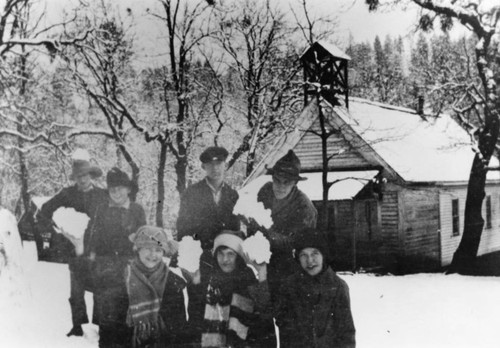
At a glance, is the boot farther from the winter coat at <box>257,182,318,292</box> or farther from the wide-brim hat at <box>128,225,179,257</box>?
the winter coat at <box>257,182,318,292</box>

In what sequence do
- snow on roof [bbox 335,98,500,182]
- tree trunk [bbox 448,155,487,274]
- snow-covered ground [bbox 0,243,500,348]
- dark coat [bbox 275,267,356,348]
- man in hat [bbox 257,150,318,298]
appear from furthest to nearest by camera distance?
tree trunk [bbox 448,155,487,274], snow on roof [bbox 335,98,500,182], snow-covered ground [bbox 0,243,500,348], man in hat [bbox 257,150,318,298], dark coat [bbox 275,267,356,348]

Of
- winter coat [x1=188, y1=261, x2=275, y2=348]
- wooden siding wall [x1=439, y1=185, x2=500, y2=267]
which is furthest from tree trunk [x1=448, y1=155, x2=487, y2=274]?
winter coat [x1=188, y1=261, x2=275, y2=348]

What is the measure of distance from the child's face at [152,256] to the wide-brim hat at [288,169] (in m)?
1.44

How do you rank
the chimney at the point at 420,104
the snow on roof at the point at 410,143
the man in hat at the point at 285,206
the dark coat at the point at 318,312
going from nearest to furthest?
the dark coat at the point at 318,312, the man in hat at the point at 285,206, the snow on roof at the point at 410,143, the chimney at the point at 420,104

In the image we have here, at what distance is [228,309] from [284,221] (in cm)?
110

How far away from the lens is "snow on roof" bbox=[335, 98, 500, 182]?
16.7ft

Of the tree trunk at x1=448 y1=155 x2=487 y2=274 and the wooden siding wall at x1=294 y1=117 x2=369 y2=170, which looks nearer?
the wooden siding wall at x1=294 y1=117 x2=369 y2=170

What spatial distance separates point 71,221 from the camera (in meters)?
4.80

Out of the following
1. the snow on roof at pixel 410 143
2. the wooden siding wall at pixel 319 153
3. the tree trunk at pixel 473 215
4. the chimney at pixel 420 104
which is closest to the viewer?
the wooden siding wall at pixel 319 153

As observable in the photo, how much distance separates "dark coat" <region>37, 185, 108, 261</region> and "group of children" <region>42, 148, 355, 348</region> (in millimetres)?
44

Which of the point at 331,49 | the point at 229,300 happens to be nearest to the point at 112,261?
the point at 229,300

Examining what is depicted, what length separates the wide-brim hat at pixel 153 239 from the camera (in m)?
4.66

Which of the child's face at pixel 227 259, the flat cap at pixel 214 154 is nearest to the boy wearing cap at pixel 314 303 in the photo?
the child's face at pixel 227 259

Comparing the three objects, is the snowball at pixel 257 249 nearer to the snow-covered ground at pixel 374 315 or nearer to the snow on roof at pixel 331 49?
the snow-covered ground at pixel 374 315
